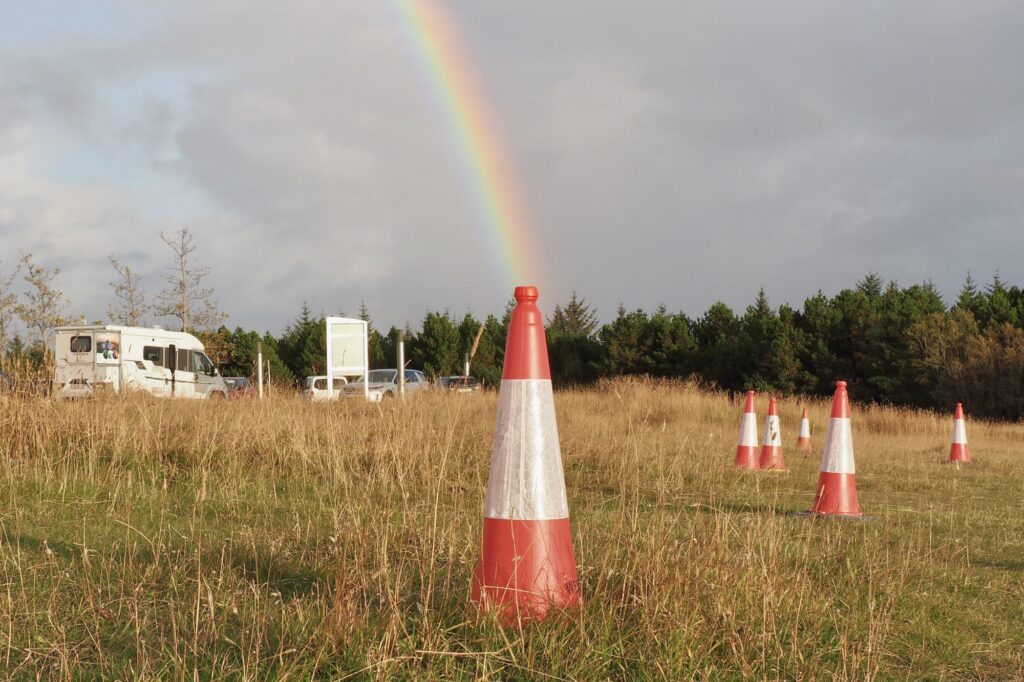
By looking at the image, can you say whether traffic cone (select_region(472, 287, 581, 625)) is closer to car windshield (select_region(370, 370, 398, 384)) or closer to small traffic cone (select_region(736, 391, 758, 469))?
small traffic cone (select_region(736, 391, 758, 469))

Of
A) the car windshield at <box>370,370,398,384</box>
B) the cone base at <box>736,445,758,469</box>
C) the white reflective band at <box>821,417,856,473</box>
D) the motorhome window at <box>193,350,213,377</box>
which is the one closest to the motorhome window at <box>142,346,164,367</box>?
the motorhome window at <box>193,350,213,377</box>

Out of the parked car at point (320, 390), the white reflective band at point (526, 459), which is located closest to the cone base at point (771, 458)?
the parked car at point (320, 390)

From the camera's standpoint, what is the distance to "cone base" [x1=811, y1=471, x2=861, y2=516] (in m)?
6.84

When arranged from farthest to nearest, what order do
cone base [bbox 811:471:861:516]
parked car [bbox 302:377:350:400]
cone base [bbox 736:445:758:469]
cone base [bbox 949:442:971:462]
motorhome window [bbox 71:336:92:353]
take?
motorhome window [bbox 71:336:92:353], parked car [bbox 302:377:350:400], cone base [bbox 949:442:971:462], cone base [bbox 736:445:758:469], cone base [bbox 811:471:861:516]

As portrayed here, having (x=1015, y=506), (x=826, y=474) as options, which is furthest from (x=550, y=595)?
(x=1015, y=506)

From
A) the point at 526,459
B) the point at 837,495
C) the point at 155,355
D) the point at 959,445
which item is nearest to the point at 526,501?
the point at 526,459

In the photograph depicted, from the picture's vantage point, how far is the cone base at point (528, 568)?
11.0 ft

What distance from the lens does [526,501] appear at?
11.4ft

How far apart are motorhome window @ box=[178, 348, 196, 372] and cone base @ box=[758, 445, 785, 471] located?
22.0 metres

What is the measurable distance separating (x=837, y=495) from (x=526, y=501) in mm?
4137

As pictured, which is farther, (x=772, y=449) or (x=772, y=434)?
(x=772, y=434)

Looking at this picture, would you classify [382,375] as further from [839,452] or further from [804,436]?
[839,452]

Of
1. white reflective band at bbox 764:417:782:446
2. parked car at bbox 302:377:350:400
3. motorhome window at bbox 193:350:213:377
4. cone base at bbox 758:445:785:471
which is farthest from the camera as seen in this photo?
motorhome window at bbox 193:350:213:377

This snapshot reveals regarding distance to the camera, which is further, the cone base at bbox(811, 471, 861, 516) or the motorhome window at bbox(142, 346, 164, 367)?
the motorhome window at bbox(142, 346, 164, 367)
